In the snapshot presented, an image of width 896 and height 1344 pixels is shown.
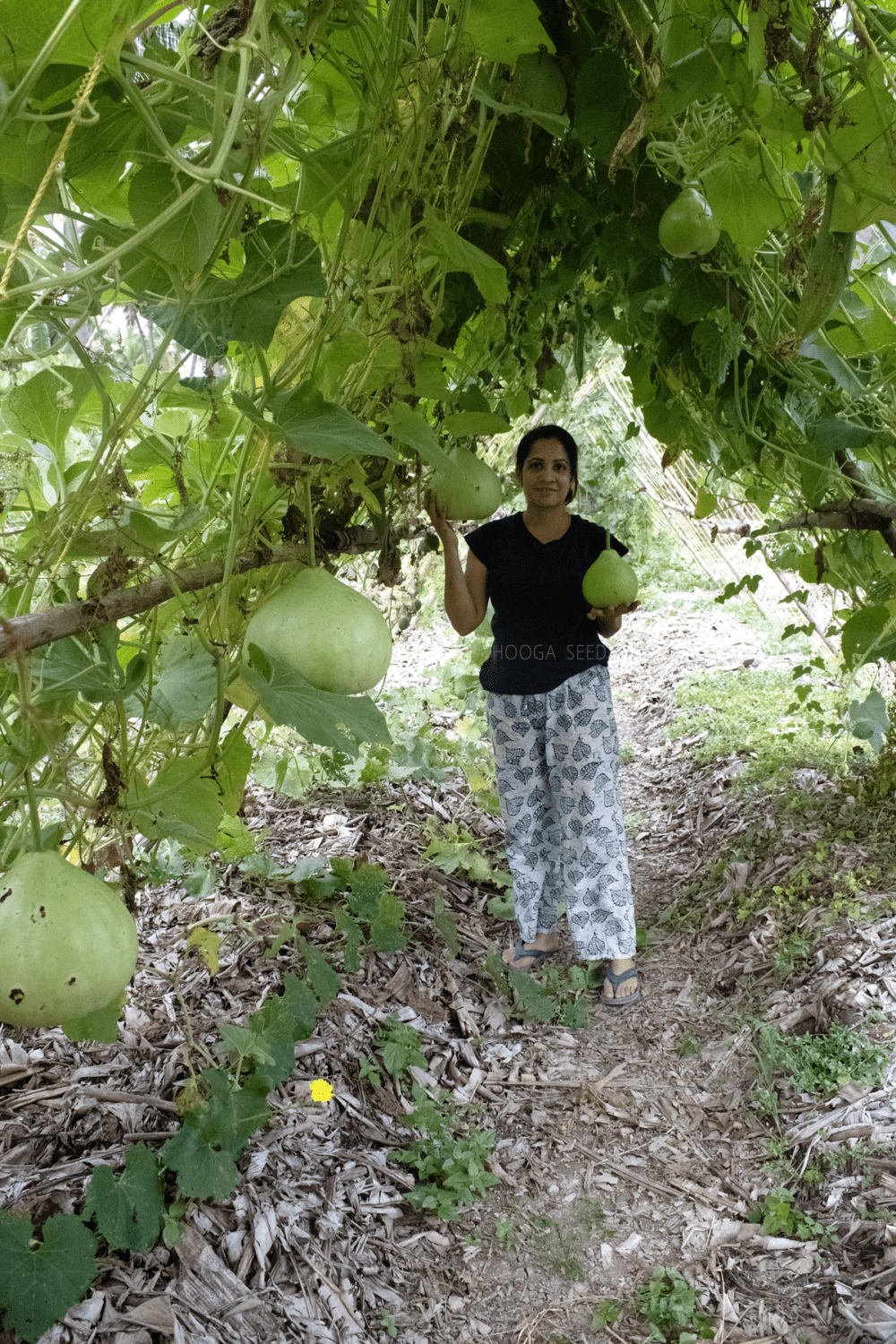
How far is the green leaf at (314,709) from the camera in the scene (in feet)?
2.37

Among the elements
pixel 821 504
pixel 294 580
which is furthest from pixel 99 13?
pixel 821 504

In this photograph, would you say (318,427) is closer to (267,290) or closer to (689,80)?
(267,290)

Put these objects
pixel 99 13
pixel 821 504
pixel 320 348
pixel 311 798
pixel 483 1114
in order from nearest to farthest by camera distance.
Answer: pixel 99 13, pixel 320 348, pixel 821 504, pixel 483 1114, pixel 311 798

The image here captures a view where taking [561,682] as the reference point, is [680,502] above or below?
above

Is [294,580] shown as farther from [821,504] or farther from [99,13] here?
[821,504]

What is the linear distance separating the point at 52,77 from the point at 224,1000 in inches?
61.4

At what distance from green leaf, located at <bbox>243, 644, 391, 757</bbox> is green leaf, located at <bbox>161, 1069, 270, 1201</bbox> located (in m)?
0.86

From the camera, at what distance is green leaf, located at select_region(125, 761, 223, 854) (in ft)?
3.10

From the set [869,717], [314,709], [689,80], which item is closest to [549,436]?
[869,717]

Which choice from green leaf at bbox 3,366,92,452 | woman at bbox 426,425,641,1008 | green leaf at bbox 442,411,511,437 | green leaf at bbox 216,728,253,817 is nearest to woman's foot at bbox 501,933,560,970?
woman at bbox 426,425,641,1008

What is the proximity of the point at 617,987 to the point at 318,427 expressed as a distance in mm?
1972

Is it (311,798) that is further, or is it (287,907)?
(311,798)

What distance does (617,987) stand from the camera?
7.78 ft

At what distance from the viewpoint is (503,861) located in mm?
2990
